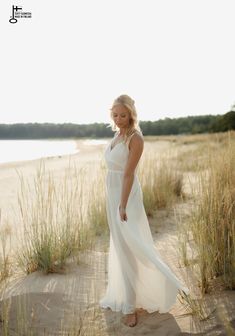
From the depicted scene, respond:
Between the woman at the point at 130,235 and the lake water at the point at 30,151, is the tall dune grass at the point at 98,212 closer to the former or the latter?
the woman at the point at 130,235

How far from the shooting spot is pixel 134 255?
121 inches

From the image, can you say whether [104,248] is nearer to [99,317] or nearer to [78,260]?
[78,260]

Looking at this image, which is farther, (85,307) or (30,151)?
(30,151)

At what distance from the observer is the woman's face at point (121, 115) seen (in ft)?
9.57

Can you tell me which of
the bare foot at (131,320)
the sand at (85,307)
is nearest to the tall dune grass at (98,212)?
the sand at (85,307)

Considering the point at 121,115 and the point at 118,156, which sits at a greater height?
the point at 121,115

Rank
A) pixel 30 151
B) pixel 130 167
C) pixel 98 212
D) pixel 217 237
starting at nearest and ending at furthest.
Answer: pixel 130 167 → pixel 217 237 → pixel 98 212 → pixel 30 151

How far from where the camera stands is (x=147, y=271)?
121 inches

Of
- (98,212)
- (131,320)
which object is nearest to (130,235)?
(131,320)

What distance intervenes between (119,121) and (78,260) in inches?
67.7

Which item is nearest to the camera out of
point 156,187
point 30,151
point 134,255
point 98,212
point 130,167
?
point 130,167

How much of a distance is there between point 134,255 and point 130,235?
0.59 ft

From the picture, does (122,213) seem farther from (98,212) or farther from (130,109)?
(98,212)

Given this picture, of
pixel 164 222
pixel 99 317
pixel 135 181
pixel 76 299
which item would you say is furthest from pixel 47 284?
pixel 164 222
